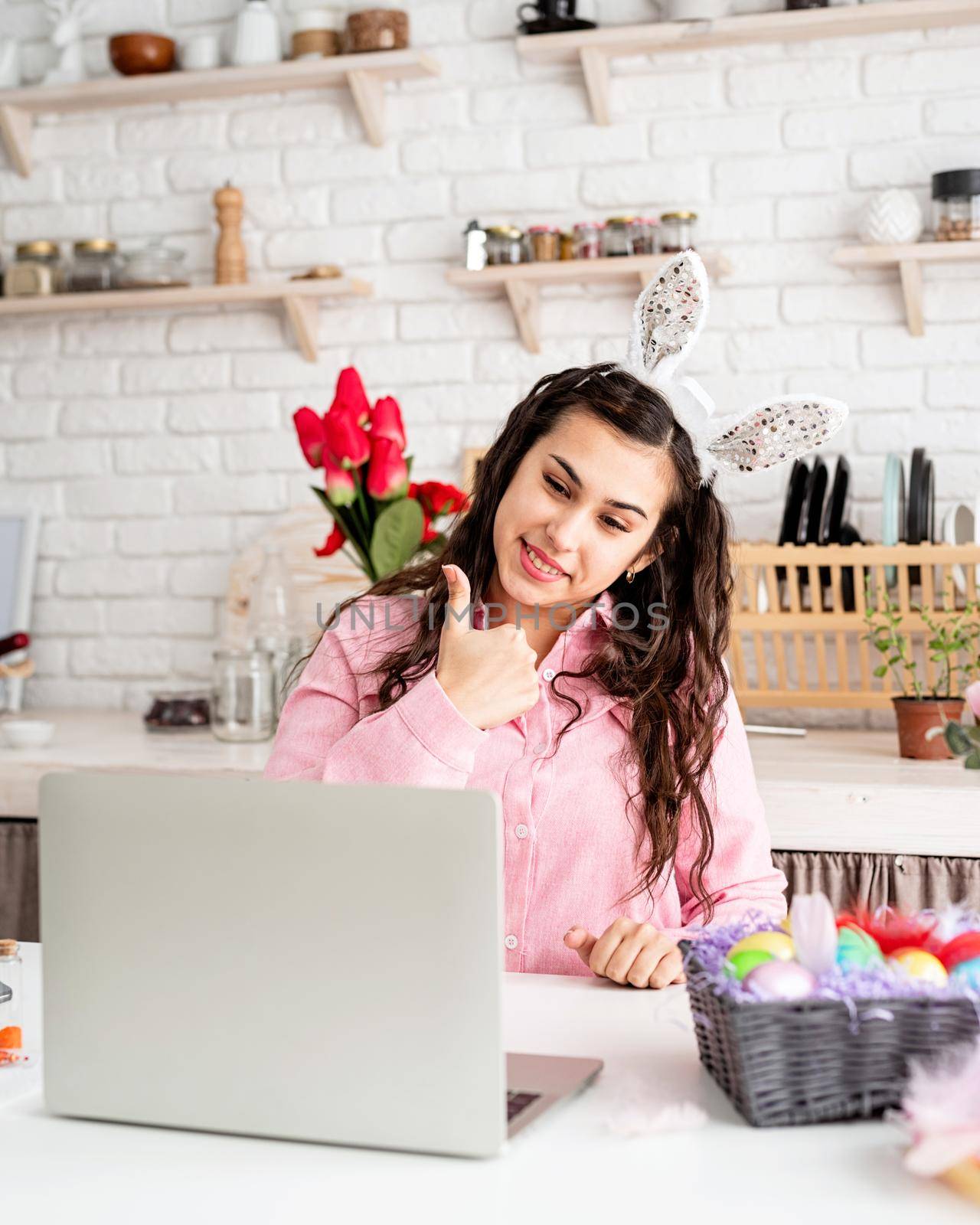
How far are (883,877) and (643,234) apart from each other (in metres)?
Answer: 1.20

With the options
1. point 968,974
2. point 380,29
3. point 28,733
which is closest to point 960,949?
point 968,974

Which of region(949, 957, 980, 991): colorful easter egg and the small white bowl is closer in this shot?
region(949, 957, 980, 991): colorful easter egg

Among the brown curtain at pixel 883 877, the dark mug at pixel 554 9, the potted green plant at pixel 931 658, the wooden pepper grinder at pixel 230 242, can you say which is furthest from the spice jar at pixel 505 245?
the brown curtain at pixel 883 877

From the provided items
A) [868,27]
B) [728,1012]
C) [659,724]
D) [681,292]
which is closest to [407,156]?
[868,27]

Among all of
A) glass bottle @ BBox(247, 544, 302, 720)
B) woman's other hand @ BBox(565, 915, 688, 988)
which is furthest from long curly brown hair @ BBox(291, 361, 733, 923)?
glass bottle @ BBox(247, 544, 302, 720)

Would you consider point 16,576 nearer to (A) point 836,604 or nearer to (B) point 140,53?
(B) point 140,53

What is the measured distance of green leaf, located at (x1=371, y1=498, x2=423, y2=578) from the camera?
2158 millimetres

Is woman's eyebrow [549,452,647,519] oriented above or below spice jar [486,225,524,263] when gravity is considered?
below

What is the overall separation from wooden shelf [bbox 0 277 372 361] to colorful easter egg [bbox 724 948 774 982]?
195 cm

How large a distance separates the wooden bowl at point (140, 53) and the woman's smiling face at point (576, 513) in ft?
5.38

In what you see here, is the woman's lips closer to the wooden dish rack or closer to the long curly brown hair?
the long curly brown hair

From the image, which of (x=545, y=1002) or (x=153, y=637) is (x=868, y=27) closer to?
(x=153, y=637)

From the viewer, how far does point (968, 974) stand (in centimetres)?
85

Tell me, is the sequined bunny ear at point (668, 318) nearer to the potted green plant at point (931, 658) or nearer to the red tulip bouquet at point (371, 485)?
the red tulip bouquet at point (371, 485)
